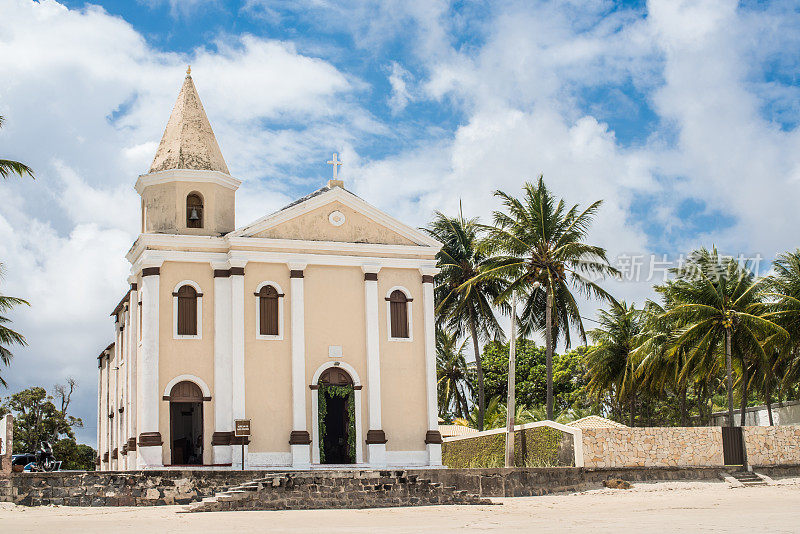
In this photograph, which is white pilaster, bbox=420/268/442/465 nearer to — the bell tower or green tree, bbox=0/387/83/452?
the bell tower

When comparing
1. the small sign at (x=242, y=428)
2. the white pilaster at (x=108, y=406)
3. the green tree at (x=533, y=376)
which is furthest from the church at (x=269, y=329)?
the green tree at (x=533, y=376)

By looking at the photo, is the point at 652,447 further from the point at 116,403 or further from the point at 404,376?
the point at 116,403

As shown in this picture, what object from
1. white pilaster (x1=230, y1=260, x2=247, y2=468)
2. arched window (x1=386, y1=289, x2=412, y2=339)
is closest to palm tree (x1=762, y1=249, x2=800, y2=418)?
arched window (x1=386, y1=289, x2=412, y2=339)

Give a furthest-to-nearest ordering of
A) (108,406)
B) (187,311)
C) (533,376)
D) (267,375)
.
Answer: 1. (533,376)
2. (108,406)
3. (267,375)
4. (187,311)

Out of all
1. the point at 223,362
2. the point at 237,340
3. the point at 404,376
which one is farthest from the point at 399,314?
the point at 223,362

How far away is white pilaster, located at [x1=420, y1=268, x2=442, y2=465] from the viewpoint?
2928cm

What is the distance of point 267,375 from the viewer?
28.3 m

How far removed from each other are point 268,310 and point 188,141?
6.15m

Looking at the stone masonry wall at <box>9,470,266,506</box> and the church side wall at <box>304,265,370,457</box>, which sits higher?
the church side wall at <box>304,265,370,457</box>

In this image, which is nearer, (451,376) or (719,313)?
(719,313)

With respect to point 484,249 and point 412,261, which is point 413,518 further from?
point 484,249

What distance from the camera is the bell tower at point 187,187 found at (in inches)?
1141

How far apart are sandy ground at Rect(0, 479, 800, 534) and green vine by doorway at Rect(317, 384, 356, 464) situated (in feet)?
19.6

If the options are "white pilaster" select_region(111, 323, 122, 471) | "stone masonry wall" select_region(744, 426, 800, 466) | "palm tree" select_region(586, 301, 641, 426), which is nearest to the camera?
"stone masonry wall" select_region(744, 426, 800, 466)
